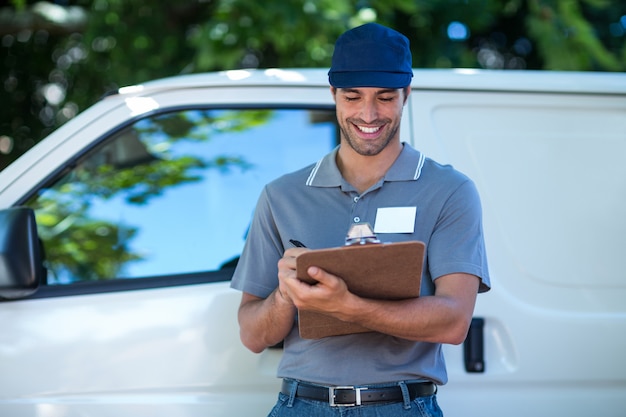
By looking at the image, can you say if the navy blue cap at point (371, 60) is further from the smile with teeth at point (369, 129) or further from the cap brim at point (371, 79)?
the smile with teeth at point (369, 129)

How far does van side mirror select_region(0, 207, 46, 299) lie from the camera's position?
257 cm

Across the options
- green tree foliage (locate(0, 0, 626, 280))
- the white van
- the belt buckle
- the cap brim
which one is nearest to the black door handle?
the white van

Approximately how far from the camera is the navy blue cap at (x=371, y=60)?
7.59ft

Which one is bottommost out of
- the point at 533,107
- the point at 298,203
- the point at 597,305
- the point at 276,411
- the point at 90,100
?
the point at 276,411

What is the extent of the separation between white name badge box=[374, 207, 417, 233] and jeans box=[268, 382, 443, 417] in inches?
17.5

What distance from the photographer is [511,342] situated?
2.82m

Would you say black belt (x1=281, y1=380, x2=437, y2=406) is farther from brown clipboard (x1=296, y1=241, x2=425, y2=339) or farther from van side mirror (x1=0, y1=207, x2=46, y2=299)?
van side mirror (x1=0, y1=207, x2=46, y2=299)

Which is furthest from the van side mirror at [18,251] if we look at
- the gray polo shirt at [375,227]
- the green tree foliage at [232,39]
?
the green tree foliage at [232,39]

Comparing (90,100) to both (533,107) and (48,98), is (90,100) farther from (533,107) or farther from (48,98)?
(533,107)

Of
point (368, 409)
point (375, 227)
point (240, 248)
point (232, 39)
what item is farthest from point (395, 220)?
point (232, 39)

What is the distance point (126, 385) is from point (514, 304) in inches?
50.7

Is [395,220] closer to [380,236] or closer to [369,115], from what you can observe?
[380,236]

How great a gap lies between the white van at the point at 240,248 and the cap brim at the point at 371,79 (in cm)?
66

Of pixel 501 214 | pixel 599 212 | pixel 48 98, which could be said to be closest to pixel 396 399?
pixel 501 214
